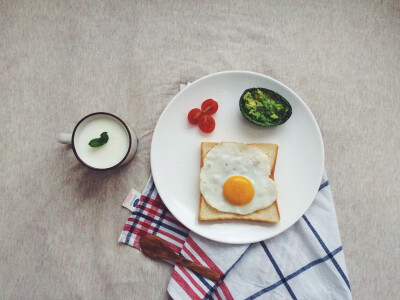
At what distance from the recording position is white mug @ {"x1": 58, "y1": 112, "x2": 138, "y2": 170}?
1560 millimetres

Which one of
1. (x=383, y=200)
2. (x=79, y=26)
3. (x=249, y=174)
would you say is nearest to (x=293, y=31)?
(x=249, y=174)

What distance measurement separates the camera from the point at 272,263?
5.50 ft

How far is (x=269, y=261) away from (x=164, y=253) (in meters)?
0.51

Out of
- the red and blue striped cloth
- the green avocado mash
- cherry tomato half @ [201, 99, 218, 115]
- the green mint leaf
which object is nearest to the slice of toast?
the red and blue striped cloth

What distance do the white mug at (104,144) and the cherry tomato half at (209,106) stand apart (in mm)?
378

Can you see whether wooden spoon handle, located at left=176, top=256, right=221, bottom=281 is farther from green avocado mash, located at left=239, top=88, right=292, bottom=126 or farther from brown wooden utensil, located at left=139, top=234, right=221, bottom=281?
green avocado mash, located at left=239, top=88, right=292, bottom=126

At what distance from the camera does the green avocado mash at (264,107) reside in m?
1.65

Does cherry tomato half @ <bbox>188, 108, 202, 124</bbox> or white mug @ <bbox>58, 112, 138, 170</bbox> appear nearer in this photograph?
white mug @ <bbox>58, 112, 138, 170</bbox>

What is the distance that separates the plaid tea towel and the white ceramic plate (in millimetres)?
96

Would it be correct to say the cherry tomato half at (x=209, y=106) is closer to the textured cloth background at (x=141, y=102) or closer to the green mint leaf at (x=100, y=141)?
the textured cloth background at (x=141, y=102)

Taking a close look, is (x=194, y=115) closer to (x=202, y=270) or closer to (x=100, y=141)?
(x=100, y=141)

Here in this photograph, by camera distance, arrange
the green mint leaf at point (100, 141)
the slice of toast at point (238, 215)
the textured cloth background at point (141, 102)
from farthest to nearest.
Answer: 1. the textured cloth background at point (141, 102)
2. the slice of toast at point (238, 215)
3. the green mint leaf at point (100, 141)

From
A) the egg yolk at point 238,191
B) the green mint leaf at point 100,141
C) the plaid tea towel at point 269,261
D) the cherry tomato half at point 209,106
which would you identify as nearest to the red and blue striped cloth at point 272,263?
the plaid tea towel at point 269,261

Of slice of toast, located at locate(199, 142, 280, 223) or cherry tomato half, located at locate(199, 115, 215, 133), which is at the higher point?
cherry tomato half, located at locate(199, 115, 215, 133)
